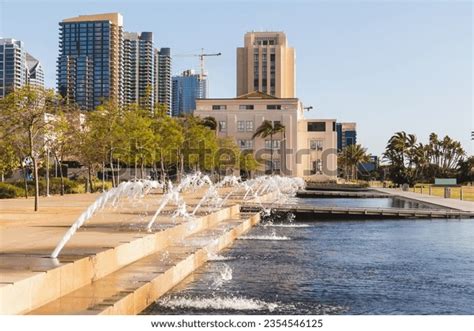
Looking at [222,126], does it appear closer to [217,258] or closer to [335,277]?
[217,258]

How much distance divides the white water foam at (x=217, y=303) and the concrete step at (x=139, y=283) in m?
0.29

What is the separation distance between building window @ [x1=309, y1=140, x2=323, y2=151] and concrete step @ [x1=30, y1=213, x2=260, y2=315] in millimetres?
88097

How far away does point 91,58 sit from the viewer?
121562mm

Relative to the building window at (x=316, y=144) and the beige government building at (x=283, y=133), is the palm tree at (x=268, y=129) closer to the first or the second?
the beige government building at (x=283, y=133)

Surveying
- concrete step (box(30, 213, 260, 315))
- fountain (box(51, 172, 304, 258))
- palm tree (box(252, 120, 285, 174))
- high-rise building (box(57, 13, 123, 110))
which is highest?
high-rise building (box(57, 13, 123, 110))

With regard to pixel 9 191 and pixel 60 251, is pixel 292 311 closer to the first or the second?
pixel 60 251

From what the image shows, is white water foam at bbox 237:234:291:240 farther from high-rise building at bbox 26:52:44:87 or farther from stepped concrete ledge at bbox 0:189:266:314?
high-rise building at bbox 26:52:44:87

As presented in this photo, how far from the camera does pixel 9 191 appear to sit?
33.4m

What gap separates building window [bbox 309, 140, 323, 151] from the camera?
105438 mm

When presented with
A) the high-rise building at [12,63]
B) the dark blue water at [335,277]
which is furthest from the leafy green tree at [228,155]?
the dark blue water at [335,277]

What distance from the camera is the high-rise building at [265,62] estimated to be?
508ft

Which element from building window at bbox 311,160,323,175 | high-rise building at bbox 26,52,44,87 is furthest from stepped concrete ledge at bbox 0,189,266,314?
building window at bbox 311,160,323,175
